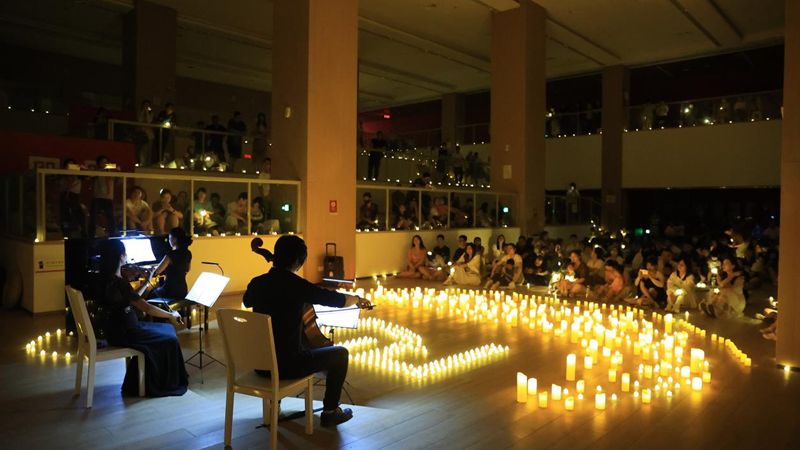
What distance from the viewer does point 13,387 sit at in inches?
184

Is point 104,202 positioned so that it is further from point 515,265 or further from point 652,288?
point 652,288

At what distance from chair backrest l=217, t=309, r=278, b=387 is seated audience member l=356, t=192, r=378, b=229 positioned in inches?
317

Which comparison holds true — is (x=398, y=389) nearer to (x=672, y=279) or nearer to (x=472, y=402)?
(x=472, y=402)

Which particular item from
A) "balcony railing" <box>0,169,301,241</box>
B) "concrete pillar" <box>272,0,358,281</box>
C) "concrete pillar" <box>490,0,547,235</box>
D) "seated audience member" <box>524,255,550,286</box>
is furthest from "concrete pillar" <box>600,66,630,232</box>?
"balcony railing" <box>0,169,301,241</box>

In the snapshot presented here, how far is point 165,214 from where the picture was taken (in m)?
8.74

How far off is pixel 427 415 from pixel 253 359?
4.55ft

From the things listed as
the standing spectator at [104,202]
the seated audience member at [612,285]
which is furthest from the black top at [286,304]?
the seated audience member at [612,285]

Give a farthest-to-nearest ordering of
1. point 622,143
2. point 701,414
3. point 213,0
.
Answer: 1. point 622,143
2. point 213,0
3. point 701,414

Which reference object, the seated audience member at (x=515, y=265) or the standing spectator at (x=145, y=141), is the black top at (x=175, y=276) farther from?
the standing spectator at (x=145, y=141)

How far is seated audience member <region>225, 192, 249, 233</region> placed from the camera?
9531 mm

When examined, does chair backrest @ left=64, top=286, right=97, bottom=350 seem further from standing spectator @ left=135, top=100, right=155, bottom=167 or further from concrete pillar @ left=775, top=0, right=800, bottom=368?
standing spectator @ left=135, top=100, right=155, bottom=167

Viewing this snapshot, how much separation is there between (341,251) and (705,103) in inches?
518

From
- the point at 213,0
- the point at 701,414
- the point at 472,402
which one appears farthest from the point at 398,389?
the point at 213,0

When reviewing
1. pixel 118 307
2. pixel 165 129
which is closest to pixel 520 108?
pixel 165 129
